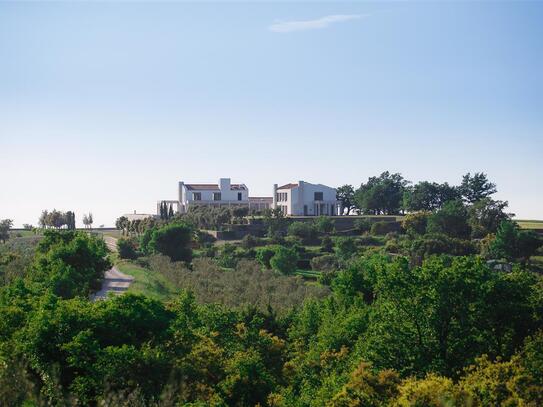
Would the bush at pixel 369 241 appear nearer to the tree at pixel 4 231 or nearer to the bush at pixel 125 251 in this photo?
the bush at pixel 125 251

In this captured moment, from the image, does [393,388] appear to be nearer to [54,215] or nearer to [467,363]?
[467,363]

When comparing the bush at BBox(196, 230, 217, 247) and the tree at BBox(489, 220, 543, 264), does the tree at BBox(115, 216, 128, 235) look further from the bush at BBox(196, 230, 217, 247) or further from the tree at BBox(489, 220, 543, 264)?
the tree at BBox(489, 220, 543, 264)

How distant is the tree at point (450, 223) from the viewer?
66.1m

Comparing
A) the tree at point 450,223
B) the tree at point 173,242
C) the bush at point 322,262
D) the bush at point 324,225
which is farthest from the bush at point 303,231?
the tree at point 173,242

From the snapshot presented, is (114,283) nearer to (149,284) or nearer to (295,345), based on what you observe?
(149,284)

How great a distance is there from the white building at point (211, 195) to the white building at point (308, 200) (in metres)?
6.78

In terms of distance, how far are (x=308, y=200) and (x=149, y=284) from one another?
45.4m

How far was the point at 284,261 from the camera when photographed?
Answer: 53844 mm

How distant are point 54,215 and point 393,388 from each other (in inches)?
2833

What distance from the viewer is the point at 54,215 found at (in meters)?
83.9

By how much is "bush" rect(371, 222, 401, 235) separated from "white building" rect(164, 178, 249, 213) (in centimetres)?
2513

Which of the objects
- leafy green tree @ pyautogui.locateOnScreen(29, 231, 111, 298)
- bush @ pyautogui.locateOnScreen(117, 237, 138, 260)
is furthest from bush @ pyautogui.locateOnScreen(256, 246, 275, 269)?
leafy green tree @ pyautogui.locateOnScreen(29, 231, 111, 298)

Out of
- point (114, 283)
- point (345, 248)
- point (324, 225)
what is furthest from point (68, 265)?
point (324, 225)

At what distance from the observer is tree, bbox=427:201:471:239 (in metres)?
66.1
